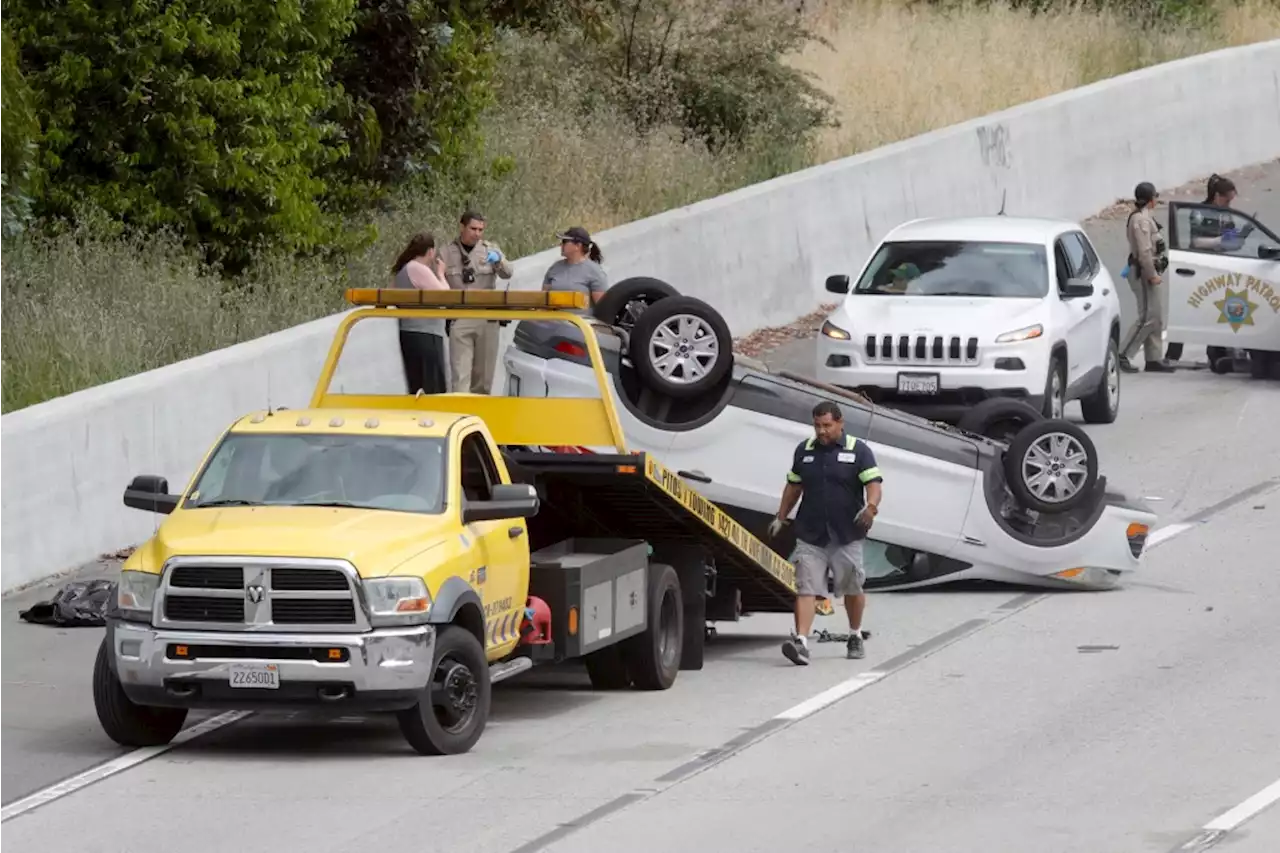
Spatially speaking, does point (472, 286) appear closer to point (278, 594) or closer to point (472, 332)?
point (472, 332)

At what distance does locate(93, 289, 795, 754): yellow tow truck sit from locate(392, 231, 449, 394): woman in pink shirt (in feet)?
14.2

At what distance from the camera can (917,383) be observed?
21953mm

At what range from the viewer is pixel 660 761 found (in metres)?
12.7

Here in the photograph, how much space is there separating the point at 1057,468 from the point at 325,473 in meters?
6.21

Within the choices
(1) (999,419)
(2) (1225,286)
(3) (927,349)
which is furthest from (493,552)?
(2) (1225,286)

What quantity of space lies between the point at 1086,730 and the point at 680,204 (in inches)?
660

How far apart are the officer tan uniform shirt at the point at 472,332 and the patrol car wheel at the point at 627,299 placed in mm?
2613

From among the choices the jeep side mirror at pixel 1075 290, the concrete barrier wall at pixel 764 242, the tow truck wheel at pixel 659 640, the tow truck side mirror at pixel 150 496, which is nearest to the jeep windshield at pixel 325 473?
the tow truck side mirror at pixel 150 496

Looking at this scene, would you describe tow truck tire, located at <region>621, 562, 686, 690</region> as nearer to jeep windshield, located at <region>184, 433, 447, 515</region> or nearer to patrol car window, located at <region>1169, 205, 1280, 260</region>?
jeep windshield, located at <region>184, 433, 447, 515</region>

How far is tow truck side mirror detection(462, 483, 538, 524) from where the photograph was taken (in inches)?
508

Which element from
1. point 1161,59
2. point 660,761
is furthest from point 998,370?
point 1161,59

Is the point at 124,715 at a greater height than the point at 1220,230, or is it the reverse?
the point at 1220,230

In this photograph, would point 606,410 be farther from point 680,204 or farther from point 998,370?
point 680,204

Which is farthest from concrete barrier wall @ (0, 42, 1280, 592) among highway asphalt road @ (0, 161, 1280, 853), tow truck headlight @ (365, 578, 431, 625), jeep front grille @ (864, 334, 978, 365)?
tow truck headlight @ (365, 578, 431, 625)
